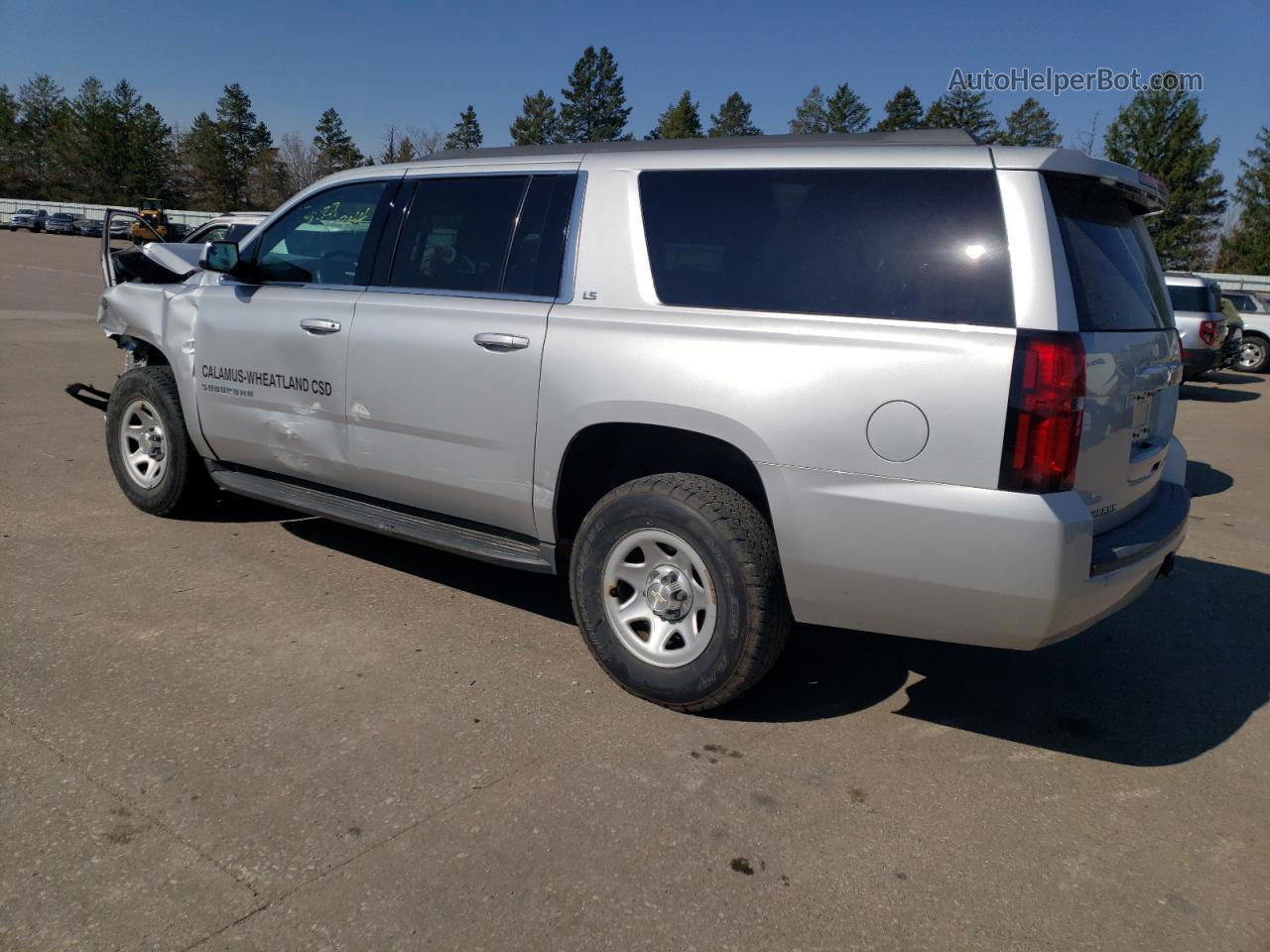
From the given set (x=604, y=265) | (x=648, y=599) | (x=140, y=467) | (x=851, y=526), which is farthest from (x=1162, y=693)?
(x=140, y=467)

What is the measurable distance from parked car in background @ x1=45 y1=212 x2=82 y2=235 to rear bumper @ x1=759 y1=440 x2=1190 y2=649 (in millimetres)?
66575

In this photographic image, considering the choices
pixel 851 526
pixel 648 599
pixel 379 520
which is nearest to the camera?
pixel 851 526

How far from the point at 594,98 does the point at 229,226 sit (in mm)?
81487

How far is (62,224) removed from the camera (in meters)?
59.5

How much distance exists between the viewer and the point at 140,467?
19.5 ft

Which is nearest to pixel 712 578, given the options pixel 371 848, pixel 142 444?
pixel 371 848

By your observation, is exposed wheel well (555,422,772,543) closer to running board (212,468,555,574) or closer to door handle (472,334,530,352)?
running board (212,468,555,574)

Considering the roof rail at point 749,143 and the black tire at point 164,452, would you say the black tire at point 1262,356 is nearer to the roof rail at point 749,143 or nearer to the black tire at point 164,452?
the roof rail at point 749,143

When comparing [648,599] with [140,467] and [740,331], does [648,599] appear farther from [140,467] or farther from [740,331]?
[140,467]

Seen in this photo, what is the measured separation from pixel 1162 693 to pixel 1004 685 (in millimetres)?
649

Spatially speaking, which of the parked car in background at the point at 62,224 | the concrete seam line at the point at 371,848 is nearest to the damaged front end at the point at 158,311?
the concrete seam line at the point at 371,848

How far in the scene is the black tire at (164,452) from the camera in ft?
18.4

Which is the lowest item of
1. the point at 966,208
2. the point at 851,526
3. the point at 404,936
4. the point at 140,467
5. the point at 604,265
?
the point at 404,936

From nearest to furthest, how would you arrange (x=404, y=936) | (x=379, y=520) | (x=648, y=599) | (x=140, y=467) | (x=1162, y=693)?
(x=404, y=936), (x=648, y=599), (x=1162, y=693), (x=379, y=520), (x=140, y=467)
